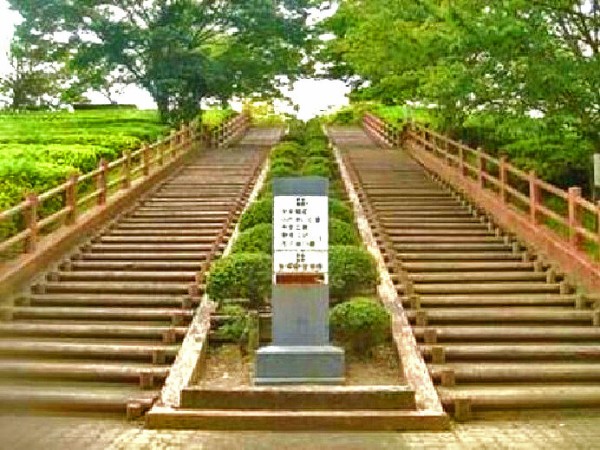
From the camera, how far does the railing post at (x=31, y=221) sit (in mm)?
12633

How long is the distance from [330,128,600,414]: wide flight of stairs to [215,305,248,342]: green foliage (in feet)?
6.63

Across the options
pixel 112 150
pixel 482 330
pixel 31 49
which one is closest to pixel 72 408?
pixel 482 330

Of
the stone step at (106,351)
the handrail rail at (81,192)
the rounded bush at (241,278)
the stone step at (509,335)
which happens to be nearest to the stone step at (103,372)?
the stone step at (106,351)

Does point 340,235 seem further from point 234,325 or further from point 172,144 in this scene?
point 172,144

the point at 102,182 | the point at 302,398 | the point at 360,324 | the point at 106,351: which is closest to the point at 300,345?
the point at 360,324

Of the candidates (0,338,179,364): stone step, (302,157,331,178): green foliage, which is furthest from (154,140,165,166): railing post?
(0,338,179,364): stone step

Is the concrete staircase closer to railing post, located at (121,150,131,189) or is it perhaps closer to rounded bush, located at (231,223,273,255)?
railing post, located at (121,150,131,189)

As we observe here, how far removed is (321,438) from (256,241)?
173 inches

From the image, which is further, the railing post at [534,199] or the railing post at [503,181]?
the railing post at [503,181]

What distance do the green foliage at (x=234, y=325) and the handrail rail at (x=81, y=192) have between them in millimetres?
3248

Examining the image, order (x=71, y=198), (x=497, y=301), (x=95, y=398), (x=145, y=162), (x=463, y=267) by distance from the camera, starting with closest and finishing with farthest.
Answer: (x=95, y=398)
(x=497, y=301)
(x=463, y=267)
(x=71, y=198)
(x=145, y=162)

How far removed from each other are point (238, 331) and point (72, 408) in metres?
2.33

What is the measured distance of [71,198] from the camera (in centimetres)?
1491

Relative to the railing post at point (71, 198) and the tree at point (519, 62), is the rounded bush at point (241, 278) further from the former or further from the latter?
the tree at point (519, 62)
